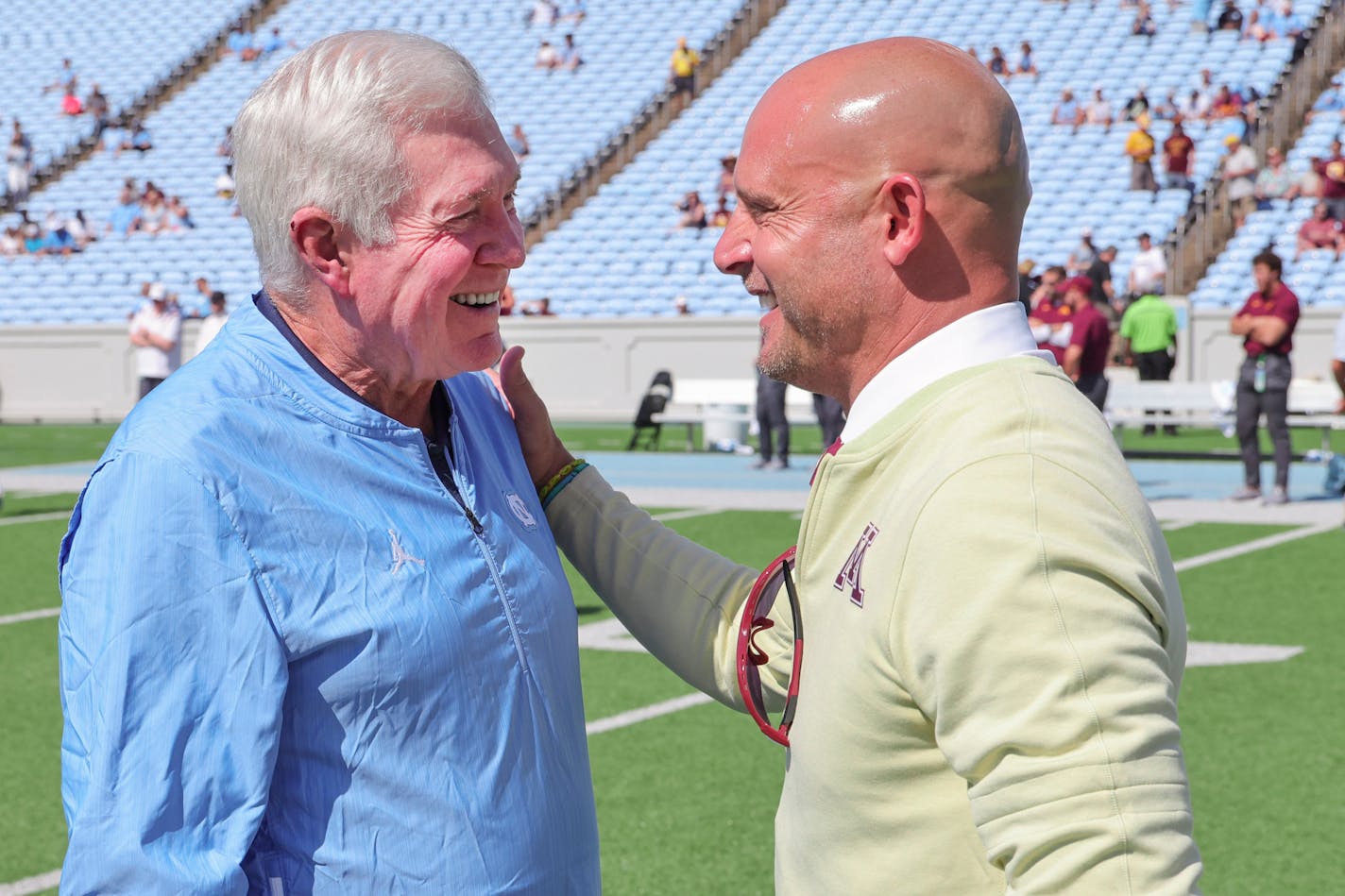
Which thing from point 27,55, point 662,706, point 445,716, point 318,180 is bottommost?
point 27,55

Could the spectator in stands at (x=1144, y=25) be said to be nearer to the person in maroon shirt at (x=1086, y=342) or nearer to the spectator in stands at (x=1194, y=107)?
the spectator in stands at (x=1194, y=107)

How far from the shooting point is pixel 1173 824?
1484mm

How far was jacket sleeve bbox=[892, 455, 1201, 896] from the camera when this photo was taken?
1.46 m

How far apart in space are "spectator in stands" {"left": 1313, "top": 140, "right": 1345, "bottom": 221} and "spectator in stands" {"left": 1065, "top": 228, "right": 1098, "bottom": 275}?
3.59 m

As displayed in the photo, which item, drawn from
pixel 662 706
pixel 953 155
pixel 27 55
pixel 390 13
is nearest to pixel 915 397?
pixel 953 155

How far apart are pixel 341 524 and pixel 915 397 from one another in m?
0.69

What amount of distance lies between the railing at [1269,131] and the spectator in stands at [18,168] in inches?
935

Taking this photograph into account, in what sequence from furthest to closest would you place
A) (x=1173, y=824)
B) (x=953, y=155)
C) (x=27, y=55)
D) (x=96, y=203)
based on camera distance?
(x=27, y=55)
(x=96, y=203)
(x=953, y=155)
(x=1173, y=824)

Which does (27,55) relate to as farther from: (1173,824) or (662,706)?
(1173,824)

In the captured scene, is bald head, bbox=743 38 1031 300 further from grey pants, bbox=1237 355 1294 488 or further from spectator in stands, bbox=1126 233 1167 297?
spectator in stands, bbox=1126 233 1167 297

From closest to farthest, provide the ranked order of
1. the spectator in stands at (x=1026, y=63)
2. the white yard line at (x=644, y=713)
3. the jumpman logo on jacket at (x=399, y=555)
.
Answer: the jumpman logo on jacket at (x=399, y=555) < the white yard line at (x=644, y=713) < the spectator in stands at (x=1026, y=63)

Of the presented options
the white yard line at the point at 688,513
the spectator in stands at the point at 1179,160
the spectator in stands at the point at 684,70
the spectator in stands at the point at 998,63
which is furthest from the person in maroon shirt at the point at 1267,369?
the spectator in stands at the point at 684,70

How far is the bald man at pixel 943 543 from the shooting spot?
148 centimetres

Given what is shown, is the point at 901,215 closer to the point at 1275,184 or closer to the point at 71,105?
the point at 1275,184
